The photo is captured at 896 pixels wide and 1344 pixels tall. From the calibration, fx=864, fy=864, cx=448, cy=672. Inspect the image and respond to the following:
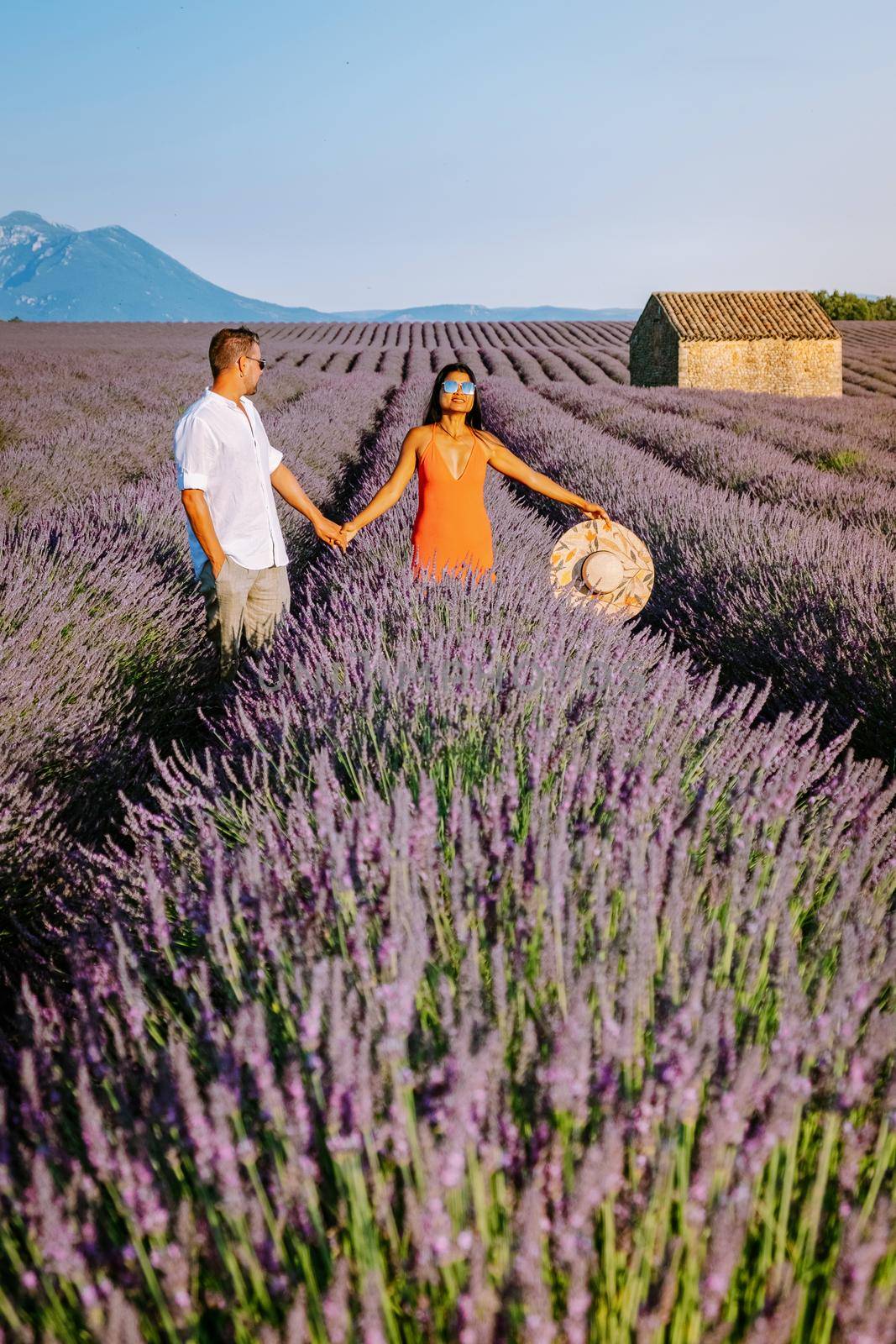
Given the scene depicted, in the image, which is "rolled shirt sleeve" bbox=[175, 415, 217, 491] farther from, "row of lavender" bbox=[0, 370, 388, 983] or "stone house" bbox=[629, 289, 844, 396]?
"stone house" bbox=[629, 289, 844, 396]

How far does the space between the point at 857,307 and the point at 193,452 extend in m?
49.9

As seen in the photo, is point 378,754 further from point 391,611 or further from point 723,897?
point 391,611

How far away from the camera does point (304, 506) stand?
11.5 feet

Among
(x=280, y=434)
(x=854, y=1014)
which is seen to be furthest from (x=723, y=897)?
(x=280, y=434)

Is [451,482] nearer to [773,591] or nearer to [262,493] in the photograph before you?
[262,493]

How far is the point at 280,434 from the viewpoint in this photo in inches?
318

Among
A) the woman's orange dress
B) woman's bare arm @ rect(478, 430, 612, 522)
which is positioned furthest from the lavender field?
woman's bare arm @ rect(478, 430, 612, 522)

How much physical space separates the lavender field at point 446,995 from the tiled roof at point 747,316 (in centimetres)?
1933

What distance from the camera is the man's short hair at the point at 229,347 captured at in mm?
3021

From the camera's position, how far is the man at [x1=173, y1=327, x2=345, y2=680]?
2998mm

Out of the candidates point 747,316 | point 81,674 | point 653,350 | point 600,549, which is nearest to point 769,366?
point 747,316

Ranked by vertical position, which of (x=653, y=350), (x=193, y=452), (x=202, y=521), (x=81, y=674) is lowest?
(x=81, y=674)

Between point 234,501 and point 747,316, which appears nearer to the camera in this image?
point 234,501

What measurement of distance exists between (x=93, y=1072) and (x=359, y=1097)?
2.07 feet
